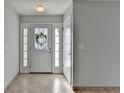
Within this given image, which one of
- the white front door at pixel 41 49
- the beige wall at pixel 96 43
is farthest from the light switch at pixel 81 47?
the white front door at pixel 41 49

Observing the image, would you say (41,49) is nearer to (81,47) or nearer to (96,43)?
(81,47)

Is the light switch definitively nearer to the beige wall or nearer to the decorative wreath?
the beige wall

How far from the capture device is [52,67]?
7.85m

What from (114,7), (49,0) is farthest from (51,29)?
(114,7)

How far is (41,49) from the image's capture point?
7.84 m

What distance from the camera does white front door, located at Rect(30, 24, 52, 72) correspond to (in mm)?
7820

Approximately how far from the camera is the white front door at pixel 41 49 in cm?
Answer: 782

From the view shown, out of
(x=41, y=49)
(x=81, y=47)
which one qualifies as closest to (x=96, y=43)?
(x=81, y=47)

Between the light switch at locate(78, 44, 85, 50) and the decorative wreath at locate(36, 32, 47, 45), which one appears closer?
the light switch at locate(78, 44, 85, 50)

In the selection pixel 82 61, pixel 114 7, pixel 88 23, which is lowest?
pixel 82 61

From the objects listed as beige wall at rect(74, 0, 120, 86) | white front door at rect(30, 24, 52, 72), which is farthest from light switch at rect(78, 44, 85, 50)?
white front door at rect(30, 24, 52, 72)

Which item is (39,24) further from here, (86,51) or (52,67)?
(86,51)

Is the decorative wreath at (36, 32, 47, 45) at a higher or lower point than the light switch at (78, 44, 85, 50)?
higher
